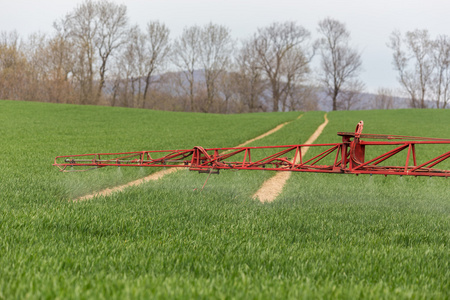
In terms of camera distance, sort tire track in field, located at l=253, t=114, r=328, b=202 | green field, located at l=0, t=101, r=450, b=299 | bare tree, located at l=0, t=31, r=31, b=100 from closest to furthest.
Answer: green field, located at l=0, t=101, r=450, b=299, tire track in field, located at l=253, t=114, r=328, b=202, bare tree, located at l=0, t=31, r=31, b=100

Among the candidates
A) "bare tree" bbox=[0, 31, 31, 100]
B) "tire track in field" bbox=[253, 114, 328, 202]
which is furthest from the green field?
"bare tree" bbox=[0, 31, 31, 100]

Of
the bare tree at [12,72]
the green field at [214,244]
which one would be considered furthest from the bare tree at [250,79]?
the green field at [214,244]

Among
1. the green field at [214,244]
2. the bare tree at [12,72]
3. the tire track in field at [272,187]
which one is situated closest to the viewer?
the green field at [214,244]

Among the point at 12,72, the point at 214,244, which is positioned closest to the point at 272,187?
the point at 214,244

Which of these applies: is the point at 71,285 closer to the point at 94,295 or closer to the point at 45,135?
the point at 94,295

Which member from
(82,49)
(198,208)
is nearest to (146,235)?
(198,208)

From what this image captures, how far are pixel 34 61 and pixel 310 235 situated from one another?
7145 centimetres

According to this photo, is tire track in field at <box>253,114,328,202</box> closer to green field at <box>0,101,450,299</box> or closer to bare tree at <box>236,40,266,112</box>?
green field at <box>0,101,450,299</box>

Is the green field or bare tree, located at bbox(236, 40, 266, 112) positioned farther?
bare tree, located at bbox(236, 40, 266, 112)

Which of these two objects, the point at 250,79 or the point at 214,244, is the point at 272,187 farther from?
the point at 250,79

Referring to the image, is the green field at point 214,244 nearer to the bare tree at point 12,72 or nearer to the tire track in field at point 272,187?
the tire track in field at point 272,187

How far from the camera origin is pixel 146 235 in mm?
5117

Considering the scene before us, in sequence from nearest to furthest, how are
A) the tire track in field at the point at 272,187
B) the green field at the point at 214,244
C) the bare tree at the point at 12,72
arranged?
the green field at the point at 214,244 < the tire track in field at the point at 272,187 < the bare tree at the point at 12,72

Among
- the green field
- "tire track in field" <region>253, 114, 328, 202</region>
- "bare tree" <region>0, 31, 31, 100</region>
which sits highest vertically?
"bare tree" <region>0, 31, 31, 100</region>
